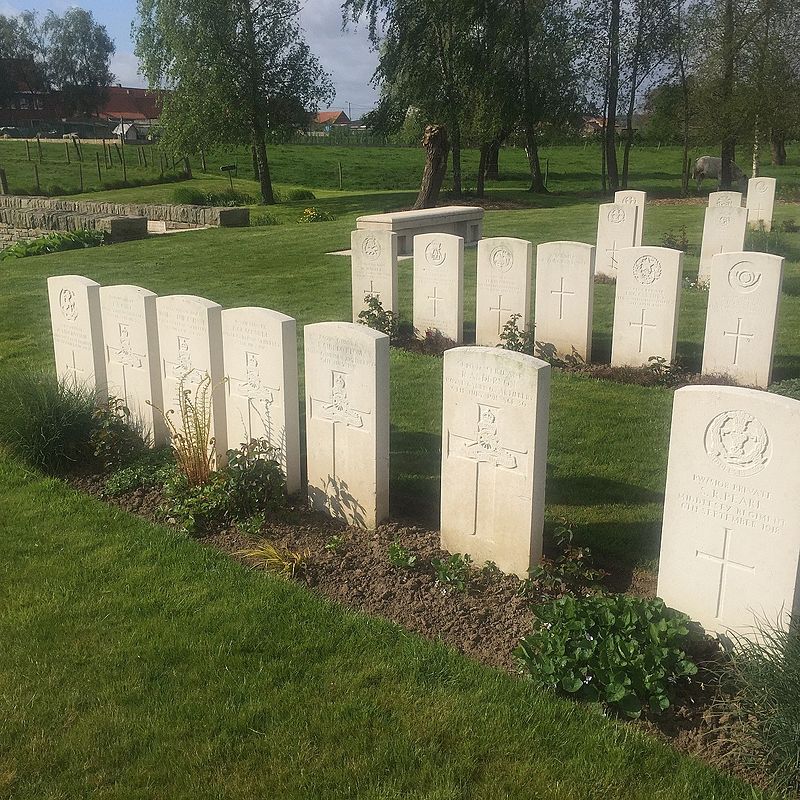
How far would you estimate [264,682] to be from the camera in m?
3.84

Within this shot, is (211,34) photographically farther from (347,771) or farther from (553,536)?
(347,771)

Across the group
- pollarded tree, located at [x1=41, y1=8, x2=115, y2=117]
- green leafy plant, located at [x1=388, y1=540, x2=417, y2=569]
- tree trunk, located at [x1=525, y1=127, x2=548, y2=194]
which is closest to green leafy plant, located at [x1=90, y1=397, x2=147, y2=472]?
green leafy plant, located at [x1=388, y1=540, x2=417, y2=569]

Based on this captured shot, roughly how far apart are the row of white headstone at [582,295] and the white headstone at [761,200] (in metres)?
9.59

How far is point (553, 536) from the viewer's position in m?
5.11

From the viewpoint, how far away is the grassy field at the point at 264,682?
3299 millimetres

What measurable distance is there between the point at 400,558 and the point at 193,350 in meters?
2.26

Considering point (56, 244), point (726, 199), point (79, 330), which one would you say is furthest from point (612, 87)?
point (79, 330)

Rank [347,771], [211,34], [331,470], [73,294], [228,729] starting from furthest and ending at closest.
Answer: [211,34] → [73,294] → [331,470] → [228,729] → [347,771]

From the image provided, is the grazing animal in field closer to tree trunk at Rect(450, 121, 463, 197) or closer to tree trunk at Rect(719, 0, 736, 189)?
tree trunk at Rect(719, 0, 736, 189)

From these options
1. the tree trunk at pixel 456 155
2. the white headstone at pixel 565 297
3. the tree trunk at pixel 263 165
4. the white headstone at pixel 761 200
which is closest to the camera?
the white headstone at pixel 565 297

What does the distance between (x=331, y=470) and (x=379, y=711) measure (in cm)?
210

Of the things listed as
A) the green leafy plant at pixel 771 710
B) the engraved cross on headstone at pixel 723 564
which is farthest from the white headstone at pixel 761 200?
the green leafy plant at pixel 771 710

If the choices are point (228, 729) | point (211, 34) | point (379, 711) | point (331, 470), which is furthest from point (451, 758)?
point (211, 34)

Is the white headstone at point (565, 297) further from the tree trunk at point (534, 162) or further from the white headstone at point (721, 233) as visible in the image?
the tree trunk at point (534, 162)
